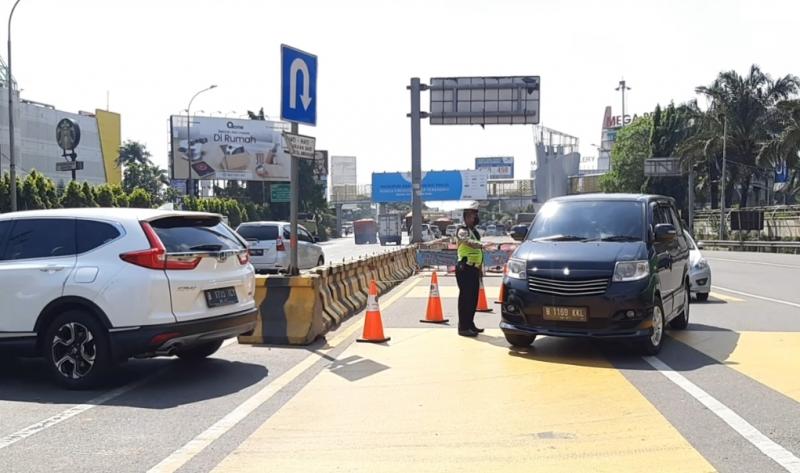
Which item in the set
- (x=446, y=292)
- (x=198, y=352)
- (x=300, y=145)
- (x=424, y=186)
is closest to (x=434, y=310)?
(x=300, y=145)

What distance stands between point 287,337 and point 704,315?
717cm

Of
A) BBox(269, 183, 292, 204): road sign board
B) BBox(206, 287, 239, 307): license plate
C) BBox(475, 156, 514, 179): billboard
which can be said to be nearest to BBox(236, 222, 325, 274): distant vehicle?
BBox(206, 287, 239, 307): license plate

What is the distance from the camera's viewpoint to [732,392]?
22.9ft

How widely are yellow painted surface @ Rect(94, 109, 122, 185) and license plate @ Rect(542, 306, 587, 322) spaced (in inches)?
4058

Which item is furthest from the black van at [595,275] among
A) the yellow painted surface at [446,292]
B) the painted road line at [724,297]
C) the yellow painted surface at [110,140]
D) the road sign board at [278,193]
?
the yellow painted surface at [110,140]

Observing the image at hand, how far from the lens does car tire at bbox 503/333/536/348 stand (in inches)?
360

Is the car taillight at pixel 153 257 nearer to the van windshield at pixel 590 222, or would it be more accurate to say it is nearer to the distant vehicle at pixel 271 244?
the van windshield at pixel 590 222

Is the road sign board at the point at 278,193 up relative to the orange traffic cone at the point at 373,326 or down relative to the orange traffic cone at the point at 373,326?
up

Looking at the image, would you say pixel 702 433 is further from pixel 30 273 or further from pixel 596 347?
pixel 30 273

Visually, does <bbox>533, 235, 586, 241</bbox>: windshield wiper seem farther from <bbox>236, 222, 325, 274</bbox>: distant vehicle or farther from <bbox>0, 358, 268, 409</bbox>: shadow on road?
<bbox>236, 222, 325, 274</bbox>: distant vehicle

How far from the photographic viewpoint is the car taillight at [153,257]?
708 centimetres

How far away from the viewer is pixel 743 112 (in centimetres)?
5369

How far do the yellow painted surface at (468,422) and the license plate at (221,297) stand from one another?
1202 millimetres

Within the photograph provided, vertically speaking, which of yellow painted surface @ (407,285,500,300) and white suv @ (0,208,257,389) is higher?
white suv @ (0,208,257,389)
